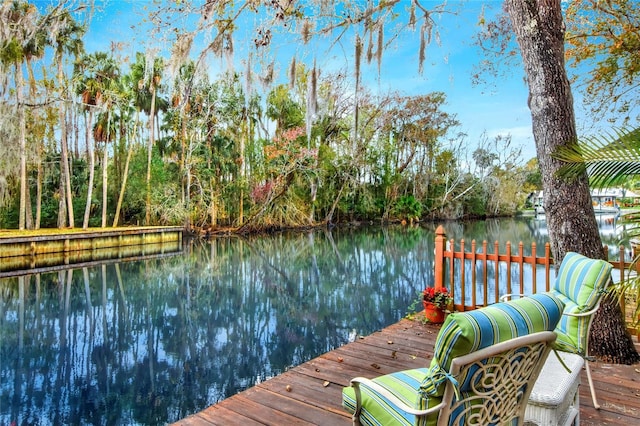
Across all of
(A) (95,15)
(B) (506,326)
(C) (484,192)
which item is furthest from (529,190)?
(B) (506,326)

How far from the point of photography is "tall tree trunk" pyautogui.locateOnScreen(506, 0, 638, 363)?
10.2 ft

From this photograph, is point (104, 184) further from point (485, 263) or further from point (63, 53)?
point (485, 263)

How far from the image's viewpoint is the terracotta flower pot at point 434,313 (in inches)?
170

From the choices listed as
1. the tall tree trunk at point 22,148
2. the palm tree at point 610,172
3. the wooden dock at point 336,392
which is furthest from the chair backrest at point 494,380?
the tall tree trunk at point 22,148

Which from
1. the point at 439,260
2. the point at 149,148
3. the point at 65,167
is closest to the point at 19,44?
the point at 65,167

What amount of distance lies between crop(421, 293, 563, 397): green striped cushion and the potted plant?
10.0 feet

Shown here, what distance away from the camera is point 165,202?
61.3 ft

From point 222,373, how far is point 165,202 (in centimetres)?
1604

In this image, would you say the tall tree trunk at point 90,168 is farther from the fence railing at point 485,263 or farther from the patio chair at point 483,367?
the patio chair at point 483,367

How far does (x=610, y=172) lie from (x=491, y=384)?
6.54ft

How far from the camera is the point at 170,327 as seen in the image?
5609 mm

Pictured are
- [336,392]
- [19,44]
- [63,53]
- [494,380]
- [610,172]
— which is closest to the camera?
[494,380]

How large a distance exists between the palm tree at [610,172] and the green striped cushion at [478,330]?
930 millimetres

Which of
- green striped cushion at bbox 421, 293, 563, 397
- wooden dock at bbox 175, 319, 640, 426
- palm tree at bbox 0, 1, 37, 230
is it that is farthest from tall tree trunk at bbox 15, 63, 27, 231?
green striped cushion at bbox 421, 293, 563, 397
